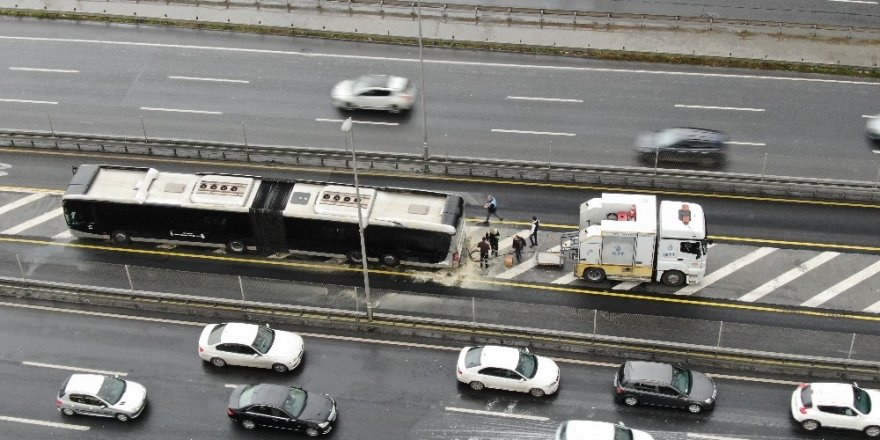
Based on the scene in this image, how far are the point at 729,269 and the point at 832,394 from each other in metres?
8.90

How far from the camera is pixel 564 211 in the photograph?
1836 inches

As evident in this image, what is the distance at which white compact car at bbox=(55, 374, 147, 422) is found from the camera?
3672 centimetres

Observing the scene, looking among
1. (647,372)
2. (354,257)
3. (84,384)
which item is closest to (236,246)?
(354,257)

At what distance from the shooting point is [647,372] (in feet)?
120

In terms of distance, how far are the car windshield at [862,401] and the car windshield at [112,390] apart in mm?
26830

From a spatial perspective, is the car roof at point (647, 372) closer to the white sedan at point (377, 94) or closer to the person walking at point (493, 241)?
the person walking at point (493, 241)

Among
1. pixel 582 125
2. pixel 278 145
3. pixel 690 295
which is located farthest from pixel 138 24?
pixel 690 295

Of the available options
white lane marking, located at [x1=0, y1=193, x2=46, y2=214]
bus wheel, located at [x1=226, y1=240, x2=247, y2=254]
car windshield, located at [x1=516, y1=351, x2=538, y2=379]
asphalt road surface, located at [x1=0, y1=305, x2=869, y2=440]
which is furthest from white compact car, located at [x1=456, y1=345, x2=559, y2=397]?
white lane marking, located at [x1=0, y1=193, x2=46, y2=214]

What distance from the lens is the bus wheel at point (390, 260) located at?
4356cm

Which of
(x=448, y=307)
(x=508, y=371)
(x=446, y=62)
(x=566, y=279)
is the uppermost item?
(x=446, y=62)

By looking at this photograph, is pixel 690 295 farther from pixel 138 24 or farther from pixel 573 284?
pixel 138 24

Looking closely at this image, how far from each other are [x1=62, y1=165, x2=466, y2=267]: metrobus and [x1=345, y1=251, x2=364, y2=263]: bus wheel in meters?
0.06

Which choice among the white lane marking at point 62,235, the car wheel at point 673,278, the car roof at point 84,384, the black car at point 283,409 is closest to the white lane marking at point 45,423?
the car roof at point 84,384

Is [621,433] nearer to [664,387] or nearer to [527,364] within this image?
[664,387]
